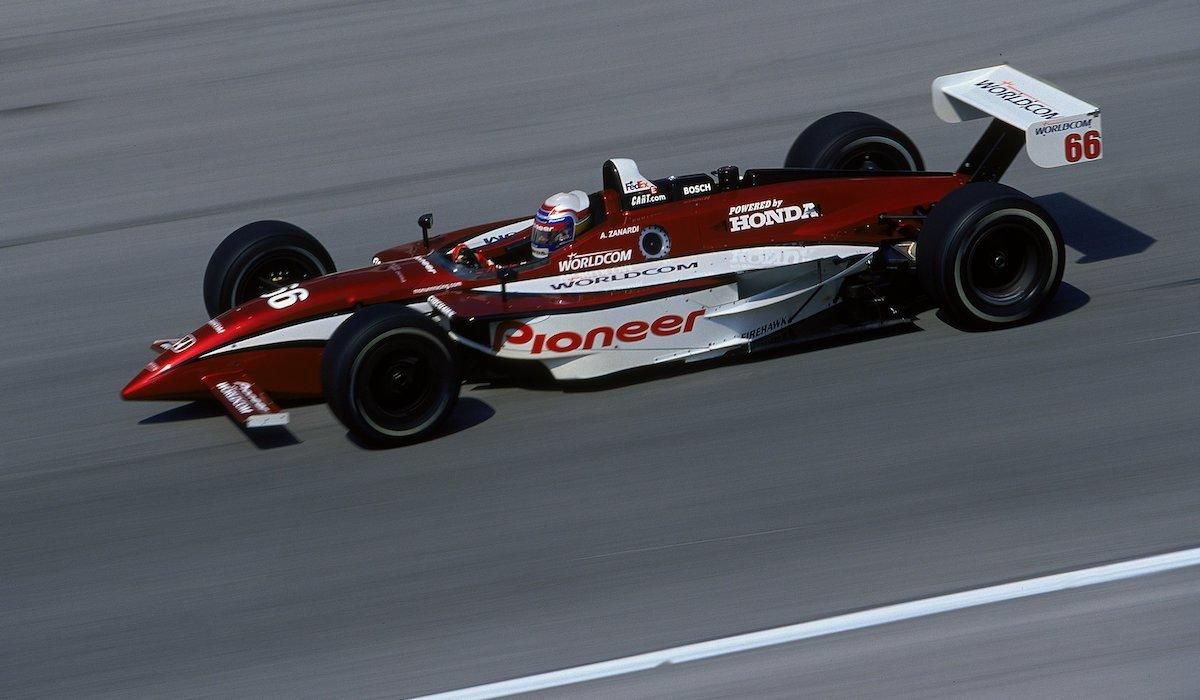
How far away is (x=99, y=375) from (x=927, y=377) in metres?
5.02

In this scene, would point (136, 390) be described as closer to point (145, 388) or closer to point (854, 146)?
point (145, 388)

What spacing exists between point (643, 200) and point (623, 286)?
1.75ft

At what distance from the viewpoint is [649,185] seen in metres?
7.73

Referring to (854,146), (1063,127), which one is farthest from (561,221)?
(1063,127)

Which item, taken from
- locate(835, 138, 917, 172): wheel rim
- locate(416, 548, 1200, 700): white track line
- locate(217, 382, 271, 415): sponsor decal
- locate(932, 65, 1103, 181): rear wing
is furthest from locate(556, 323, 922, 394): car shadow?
locate(416, 548, 1200, 700): white track line

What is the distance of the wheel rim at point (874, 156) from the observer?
8.90m

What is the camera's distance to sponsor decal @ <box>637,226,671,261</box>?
760cm

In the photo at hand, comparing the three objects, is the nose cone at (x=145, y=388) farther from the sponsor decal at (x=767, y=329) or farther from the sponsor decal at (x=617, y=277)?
the sponsor decal at (x=767, y=329)

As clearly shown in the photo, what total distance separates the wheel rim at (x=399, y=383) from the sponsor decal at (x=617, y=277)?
2.85 feet

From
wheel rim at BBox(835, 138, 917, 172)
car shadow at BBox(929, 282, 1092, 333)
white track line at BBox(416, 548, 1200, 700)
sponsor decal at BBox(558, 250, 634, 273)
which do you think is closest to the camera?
white track line at BBox(416, 548, 1200, 700)

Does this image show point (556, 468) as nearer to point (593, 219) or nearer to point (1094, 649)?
point (593, 219)

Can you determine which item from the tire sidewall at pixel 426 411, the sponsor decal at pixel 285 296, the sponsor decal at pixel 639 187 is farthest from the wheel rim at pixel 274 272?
the sponsor decal at pixel 639 187

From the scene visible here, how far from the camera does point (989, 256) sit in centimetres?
770

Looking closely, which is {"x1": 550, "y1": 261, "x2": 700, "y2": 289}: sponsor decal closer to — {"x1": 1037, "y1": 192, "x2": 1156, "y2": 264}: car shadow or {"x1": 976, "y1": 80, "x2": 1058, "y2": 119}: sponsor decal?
{"x1": 976, "y1": 80, "x2": 1058, "y2": 119}: sponsor decal
